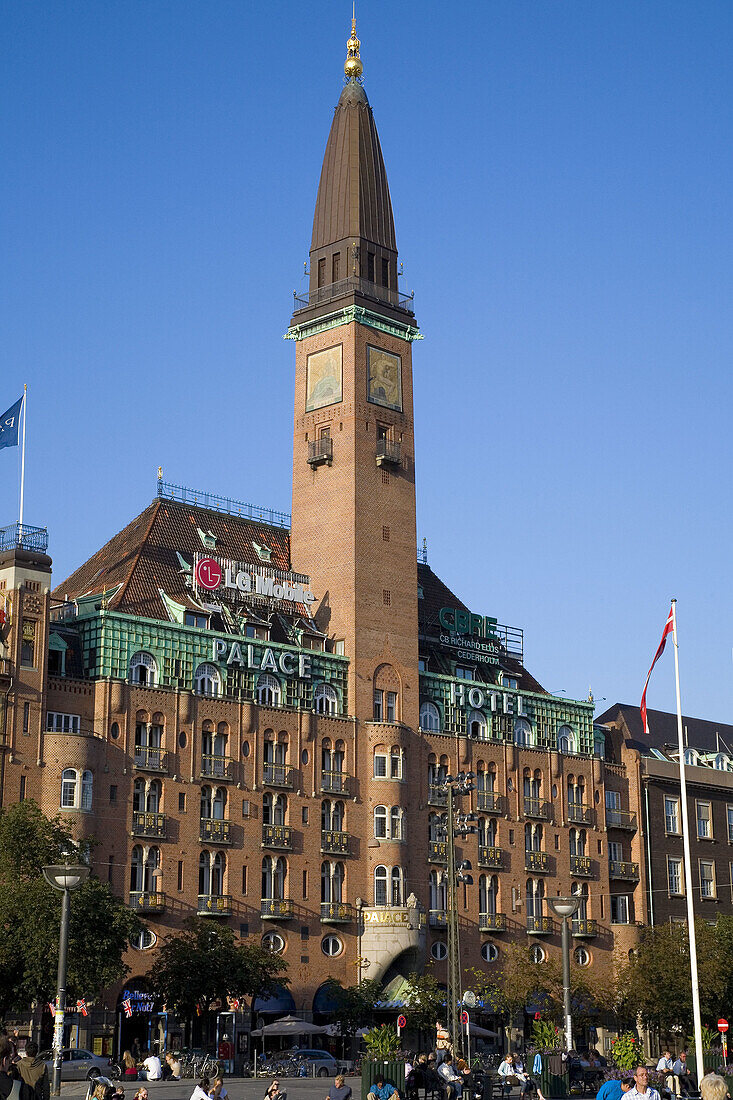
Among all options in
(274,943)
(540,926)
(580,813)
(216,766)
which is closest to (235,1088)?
(274,943)

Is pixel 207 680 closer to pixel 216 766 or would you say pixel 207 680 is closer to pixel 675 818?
pixel 216 766

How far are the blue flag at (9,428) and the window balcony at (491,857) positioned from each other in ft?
143

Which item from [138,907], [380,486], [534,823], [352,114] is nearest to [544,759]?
[534,823]

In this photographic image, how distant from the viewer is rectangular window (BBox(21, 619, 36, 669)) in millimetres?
84188

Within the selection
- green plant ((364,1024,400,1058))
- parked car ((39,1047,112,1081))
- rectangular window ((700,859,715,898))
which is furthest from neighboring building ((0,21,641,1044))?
green plant ((364,1024,400,1058))

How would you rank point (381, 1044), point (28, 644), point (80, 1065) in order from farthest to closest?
point (28, 644) → point (80, 1065) → point (381, 1044)

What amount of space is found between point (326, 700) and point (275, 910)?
1449 cm

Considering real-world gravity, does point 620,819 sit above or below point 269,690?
below

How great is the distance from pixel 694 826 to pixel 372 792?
35.5m

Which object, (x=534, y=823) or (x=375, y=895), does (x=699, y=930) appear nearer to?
(x=534, y=823)

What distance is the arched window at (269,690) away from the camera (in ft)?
316

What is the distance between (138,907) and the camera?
8538cm

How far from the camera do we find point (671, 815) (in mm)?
121938

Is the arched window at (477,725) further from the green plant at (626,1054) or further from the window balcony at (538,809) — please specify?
the green plant at (626,1054)
